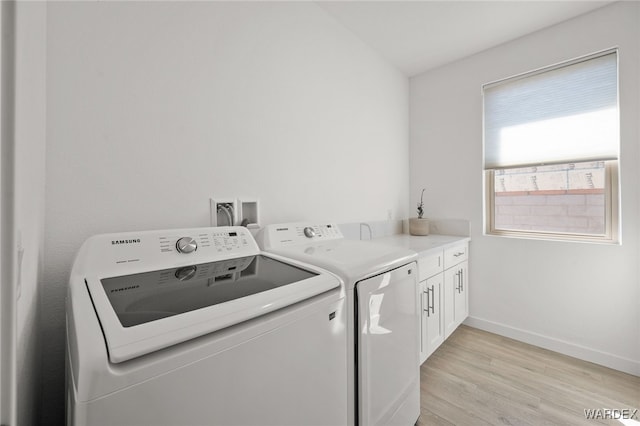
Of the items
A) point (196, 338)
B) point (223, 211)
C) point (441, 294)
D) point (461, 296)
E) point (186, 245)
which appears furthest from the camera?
point (461, 296)

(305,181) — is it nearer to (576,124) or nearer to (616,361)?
(576,124)

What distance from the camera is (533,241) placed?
225 cm

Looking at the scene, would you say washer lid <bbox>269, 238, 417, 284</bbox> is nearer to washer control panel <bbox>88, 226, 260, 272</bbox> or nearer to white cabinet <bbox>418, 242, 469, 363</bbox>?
washer control panel <bbox>88, 226, 260, 272</bbox>

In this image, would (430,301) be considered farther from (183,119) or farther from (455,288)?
(183,119)

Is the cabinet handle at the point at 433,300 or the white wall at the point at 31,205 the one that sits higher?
the white wall at the point at 31,205

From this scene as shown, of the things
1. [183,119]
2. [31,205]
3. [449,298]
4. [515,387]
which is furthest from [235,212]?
[515,387]

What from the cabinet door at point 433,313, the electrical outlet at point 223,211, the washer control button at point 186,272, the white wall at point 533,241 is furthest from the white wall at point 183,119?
the white wall at point 533,241

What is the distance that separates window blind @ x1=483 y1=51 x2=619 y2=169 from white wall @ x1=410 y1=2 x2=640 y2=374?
0.25 feet

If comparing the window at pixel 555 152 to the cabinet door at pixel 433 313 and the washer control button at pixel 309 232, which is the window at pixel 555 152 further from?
the washer control button at pixel 309 232

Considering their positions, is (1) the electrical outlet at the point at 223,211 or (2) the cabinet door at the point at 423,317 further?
(2) the cabinet door at the point at 423,317

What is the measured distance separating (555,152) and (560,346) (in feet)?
5.15

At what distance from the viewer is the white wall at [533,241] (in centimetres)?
184

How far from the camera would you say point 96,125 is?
1.03 m

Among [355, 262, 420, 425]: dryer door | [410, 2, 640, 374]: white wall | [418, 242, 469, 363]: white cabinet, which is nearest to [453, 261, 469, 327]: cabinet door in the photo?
[418, 242, 469, 363]: white cabinet
